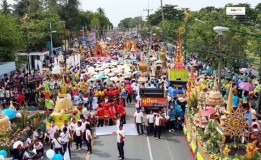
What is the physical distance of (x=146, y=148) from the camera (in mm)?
17281

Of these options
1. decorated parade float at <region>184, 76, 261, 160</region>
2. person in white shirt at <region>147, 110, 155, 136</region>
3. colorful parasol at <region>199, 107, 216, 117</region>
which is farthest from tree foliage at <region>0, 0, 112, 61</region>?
decorated parade float at <region>184, 76, 261, 160</region>

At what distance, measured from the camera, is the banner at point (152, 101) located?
2014 centimetres

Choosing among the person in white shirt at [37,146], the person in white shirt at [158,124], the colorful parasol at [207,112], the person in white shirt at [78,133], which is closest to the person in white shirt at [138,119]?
the person in white shirt at [158,124]

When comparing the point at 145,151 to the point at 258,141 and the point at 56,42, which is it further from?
the point at 56,42

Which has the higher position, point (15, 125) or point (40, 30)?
point (40, 30)

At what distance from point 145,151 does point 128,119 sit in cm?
535

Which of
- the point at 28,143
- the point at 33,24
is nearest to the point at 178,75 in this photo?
the point at 28,143

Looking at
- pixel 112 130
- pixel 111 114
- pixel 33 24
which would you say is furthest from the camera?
pixel 33 24

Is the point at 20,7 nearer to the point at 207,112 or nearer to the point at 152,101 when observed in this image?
the point at 152,101

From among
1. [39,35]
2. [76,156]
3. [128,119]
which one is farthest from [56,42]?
[76,156]

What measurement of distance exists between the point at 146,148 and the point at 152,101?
138 inches

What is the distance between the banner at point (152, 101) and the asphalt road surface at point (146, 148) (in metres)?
1.49

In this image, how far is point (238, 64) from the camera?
1377 inches

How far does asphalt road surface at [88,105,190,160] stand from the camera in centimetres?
1627
